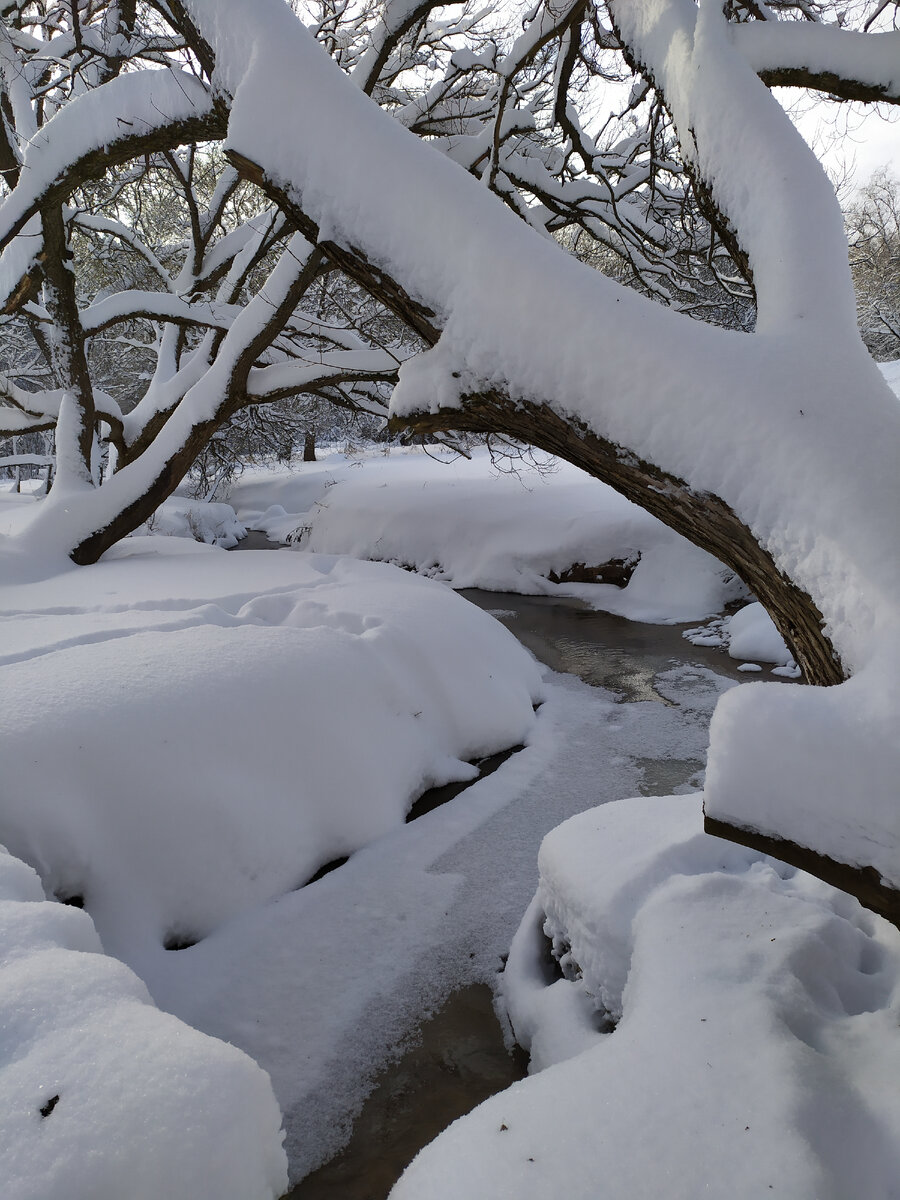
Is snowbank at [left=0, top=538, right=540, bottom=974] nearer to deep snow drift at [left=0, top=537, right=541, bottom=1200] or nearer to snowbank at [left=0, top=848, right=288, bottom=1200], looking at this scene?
deep snow drift at [left=0, top=537, right=541, bottom=1200]

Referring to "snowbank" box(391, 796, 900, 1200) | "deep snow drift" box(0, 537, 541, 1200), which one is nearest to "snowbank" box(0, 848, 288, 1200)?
"deep snow drift" box(0, 537, 541, 1200)

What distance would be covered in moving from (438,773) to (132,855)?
185 cm

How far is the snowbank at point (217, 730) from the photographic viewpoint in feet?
9.39

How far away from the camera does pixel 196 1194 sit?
1270 mm

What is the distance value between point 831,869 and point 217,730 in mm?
2724

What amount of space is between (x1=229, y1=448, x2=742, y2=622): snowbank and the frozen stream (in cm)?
436

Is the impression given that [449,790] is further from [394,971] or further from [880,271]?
[880,271]

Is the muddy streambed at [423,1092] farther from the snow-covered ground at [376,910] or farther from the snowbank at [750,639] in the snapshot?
the snowbank at [750,639]

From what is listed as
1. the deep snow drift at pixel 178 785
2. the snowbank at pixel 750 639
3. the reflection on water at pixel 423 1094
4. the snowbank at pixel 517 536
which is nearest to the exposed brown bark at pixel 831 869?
the deep snow drift at pixel 178 785

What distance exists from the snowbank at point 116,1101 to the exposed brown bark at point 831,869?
1.07 m

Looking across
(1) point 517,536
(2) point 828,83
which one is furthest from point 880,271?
(2) point 828,83

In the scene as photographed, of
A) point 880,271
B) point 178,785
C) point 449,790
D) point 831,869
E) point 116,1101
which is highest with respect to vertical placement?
point 880,271

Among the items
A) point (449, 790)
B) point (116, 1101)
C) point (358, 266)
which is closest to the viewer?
point (116, 1101)

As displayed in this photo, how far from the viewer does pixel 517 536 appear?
10766 millimetres
